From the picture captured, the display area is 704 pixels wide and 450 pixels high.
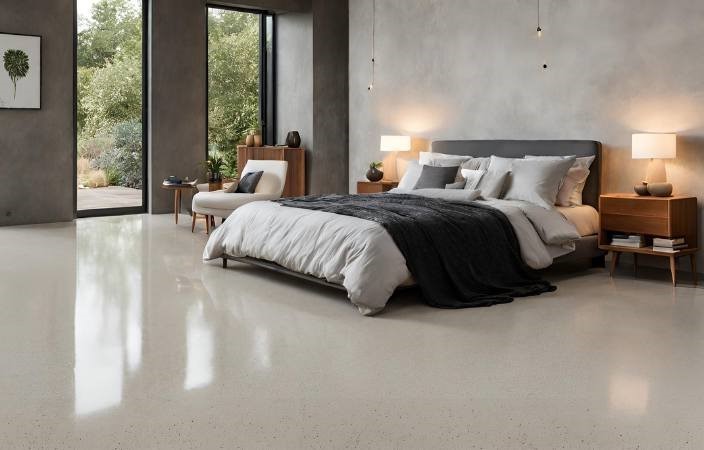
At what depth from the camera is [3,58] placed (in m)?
8.55

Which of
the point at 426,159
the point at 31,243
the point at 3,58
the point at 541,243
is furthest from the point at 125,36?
the point at 541,243

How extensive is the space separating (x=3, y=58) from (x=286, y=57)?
3.78 metres

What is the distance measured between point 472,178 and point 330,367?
3.53m

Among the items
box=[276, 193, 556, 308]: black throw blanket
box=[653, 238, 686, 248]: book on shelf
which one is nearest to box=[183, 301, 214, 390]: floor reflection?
box=[276, 193, 556, 308]: black throw blanket

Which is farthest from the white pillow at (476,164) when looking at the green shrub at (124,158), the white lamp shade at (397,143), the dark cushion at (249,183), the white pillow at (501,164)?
the green shrub at (124,158)

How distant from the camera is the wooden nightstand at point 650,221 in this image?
5.80m

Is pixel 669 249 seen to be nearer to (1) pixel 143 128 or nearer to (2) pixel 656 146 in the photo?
(2) pixel 656 146

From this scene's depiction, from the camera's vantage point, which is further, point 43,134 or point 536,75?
point 43,134

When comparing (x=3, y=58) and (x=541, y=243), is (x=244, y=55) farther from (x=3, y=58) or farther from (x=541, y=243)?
(x=541, y=243)

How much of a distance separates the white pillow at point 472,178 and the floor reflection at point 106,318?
2.84 meters

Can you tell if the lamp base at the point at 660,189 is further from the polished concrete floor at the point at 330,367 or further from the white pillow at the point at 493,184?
the white pillow at the point at 493,184

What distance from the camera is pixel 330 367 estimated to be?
3.63 m

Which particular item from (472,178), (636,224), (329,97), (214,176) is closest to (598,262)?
(636,224)

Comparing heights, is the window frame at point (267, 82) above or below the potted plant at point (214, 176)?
above
